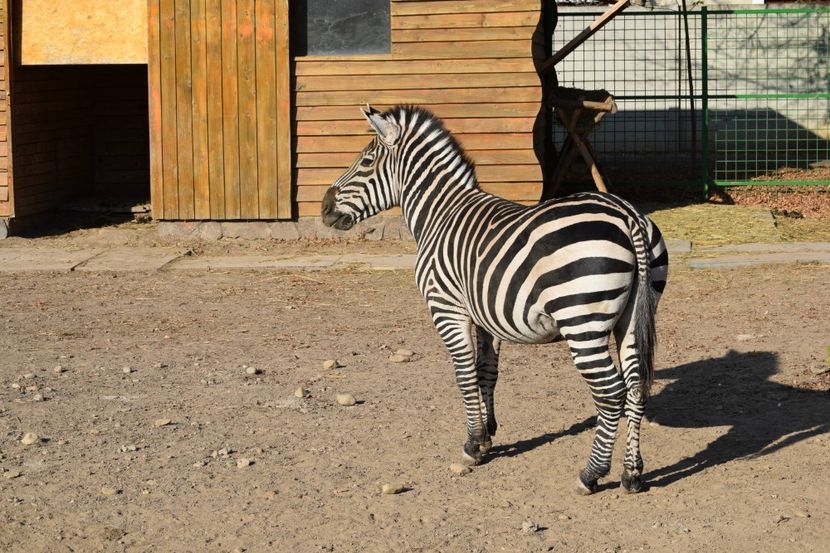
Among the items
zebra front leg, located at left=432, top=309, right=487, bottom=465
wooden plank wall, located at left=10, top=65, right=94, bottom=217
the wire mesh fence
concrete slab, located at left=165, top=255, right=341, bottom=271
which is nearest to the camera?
zebra front leg, located at left=432, top=309, right=487, bottom=465

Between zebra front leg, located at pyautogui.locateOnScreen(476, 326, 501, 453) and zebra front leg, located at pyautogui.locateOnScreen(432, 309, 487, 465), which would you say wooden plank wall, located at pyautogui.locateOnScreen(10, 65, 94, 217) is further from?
zebra front leg, located at pyautogui.locateOnScreen(432, 309, 487, 465)

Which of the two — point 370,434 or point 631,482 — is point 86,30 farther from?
point 631,482

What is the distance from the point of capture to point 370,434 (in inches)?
251

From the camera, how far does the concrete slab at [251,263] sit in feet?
37.7

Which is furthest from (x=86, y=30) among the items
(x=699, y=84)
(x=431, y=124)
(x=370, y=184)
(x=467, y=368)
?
(x=699, y=84)

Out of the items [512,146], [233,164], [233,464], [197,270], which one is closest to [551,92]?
[512,146]

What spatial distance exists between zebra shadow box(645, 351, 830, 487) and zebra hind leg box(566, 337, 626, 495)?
1.18 feet

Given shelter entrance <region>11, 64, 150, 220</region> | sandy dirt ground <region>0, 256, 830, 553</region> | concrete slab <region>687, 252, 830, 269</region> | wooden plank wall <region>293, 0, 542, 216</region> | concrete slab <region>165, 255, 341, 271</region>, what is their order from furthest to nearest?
shelter entrance <region>11, 64, 150, 220</region> < wooden plank wall <region>293, 0, 542, 216</region> < concrete slab <region>165, 255, 341, 271</region> < concrete slab <region>687, 252, 830, 269</region> < sandy dirt ground <region>0, 256, 830, 553</region>

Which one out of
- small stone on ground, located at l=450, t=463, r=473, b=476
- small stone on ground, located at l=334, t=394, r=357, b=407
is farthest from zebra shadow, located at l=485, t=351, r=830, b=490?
small stone on ground, located at l=334, t=394, r=357, b=407

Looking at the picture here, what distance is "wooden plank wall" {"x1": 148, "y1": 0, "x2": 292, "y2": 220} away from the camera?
12617 mm

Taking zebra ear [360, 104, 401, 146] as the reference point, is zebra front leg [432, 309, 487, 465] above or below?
below

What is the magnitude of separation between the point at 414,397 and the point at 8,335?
356cm

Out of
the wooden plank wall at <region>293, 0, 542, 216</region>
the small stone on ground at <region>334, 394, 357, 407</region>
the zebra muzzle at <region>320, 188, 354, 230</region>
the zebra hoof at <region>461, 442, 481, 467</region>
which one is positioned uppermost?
the wooden plank wall at <region>293, 0, 542, 216</region>

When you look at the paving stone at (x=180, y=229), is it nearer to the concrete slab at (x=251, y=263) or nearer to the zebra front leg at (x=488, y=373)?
the concrete slab at (x=251, y=263)
